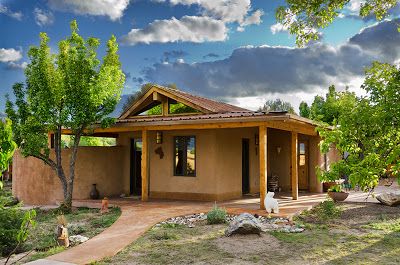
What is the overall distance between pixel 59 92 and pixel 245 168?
23.4 feet

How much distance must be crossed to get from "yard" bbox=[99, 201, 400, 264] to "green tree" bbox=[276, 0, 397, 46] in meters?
4.37

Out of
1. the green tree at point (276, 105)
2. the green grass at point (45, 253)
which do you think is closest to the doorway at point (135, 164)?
the green grass at point (45, 253)

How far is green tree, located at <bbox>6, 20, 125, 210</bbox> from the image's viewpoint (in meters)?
11.7

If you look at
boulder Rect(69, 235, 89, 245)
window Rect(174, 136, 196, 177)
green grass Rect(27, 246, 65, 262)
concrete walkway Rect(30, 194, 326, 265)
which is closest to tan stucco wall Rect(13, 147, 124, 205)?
concrete walkway Rect(30, 194, 326, 265)

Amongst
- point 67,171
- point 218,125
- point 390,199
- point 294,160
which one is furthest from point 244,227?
point 67,171

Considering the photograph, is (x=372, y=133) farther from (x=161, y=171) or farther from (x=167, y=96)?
(x=161, y=171)

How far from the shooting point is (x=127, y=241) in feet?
26.3

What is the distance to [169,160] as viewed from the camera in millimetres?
14203

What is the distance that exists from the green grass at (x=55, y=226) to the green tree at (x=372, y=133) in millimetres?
5157

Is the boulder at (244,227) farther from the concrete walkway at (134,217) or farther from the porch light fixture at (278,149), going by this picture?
the porch light fixture at (278,149)

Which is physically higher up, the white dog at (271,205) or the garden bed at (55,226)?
the white dog at (271,205)

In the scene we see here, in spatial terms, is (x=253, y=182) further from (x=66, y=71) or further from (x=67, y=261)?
(x=67, y=261)

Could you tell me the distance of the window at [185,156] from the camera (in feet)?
45.1

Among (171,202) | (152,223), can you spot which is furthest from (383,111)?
(171,202)
